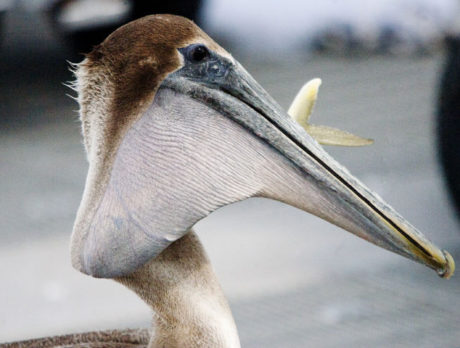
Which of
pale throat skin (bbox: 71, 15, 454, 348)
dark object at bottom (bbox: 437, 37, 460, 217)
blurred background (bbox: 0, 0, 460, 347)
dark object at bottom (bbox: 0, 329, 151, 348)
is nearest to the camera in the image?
pale throat skin (bbox: 71, 15, 454, 348)

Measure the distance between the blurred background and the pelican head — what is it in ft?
2.88

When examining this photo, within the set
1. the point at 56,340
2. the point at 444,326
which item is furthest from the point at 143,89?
the point at 444,326

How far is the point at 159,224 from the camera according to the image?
2.90 feet

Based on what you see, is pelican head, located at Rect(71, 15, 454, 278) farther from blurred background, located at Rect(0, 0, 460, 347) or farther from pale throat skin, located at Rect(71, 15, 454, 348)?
blurred background, located at Rect(0, 0, 460, 347)

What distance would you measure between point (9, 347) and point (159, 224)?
507 millimetres

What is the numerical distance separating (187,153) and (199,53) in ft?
0.42

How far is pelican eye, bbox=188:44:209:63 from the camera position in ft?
2.89

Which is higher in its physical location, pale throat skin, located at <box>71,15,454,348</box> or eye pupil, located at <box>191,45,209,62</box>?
eye pupil, located at <box>191,45,209,62</box>

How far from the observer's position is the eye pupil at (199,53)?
2.89 feet

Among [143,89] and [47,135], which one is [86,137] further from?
[47,135]

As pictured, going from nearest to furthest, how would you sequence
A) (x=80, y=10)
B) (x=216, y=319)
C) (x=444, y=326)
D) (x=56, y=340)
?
1. (x=216, y=319)
2. (x=56, y=340)
3. (x=444, y=326)
4. (x=80, y=10)

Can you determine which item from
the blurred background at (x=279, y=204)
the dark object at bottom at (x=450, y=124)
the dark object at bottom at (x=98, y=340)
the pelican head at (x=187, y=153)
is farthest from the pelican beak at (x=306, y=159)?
the dark object at bottom at (x=450, y=124)

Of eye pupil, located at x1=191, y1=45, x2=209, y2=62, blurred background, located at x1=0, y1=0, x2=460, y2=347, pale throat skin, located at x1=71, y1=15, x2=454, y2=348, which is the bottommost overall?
blurred background, located at x1=0, y1=0, x2=460, y2=347

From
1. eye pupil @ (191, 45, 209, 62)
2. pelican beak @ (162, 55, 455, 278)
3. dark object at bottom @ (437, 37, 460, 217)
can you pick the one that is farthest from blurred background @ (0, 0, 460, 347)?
eye pupil @ (191, 45, 209, 62)
